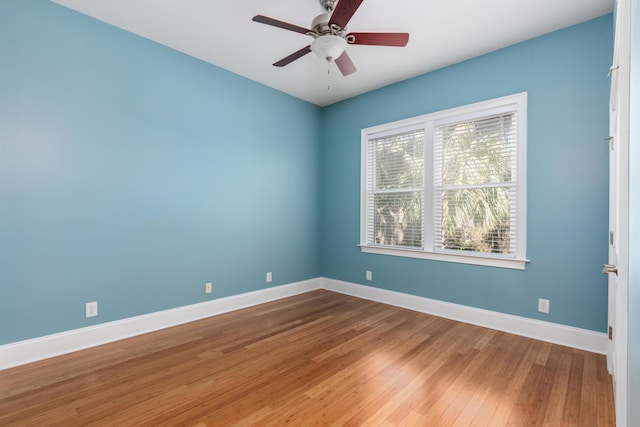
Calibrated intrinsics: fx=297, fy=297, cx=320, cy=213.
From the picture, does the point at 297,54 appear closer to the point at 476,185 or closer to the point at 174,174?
the point at 174,174

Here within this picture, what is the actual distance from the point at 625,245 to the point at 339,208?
367 centimetres

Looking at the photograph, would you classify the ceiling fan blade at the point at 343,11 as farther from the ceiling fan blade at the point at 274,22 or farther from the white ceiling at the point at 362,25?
the white ceiling at the point at 362,25

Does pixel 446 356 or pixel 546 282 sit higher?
pixel 546 282

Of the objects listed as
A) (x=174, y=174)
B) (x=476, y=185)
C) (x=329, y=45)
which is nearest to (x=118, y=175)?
(x=174, y=174)

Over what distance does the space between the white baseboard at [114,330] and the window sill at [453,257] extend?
160 cm

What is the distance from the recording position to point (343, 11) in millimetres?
1938

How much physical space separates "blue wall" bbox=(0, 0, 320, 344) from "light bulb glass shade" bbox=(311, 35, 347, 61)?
1.79 meters

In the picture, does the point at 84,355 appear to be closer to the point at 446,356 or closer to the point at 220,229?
the point at 220,229

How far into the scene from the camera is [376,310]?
3668 mm

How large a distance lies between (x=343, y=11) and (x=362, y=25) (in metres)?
0.89

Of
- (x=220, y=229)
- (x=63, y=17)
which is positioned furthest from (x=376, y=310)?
(x=63, y=17)

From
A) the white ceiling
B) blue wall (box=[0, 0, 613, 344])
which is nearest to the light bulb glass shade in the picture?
the white ceiling

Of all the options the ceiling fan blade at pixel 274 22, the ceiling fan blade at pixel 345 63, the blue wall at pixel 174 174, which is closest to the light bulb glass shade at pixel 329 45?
the ceiling fan blade at pixel 274 22

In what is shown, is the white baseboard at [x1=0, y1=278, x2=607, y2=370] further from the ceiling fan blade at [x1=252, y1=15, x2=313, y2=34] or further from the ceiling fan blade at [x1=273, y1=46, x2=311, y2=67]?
the ceiling fan blade at [x1=252, y1=15, x2=313, y2=34]
